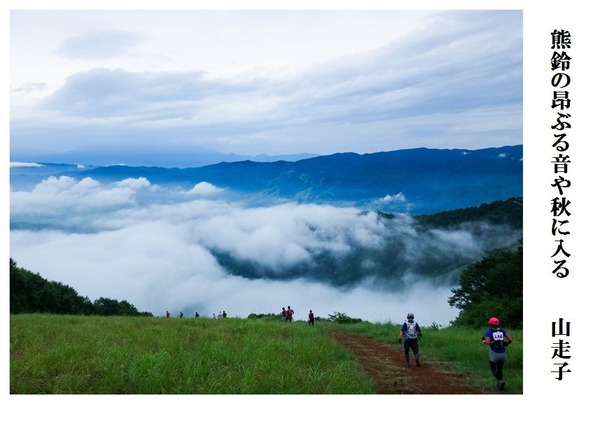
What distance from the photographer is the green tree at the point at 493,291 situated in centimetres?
1680

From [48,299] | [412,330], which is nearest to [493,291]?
[412,330]

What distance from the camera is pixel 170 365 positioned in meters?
8.58

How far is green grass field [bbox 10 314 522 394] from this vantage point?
310 inches

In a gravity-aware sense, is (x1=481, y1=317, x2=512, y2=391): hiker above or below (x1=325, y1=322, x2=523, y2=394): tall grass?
above

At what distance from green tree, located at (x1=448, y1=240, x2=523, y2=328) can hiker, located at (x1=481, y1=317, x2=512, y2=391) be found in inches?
333

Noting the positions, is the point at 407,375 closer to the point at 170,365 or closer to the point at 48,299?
the point at 170,365

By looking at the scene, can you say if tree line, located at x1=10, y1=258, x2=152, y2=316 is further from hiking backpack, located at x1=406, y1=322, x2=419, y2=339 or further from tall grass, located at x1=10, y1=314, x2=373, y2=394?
hiking backpack, located at x1=406, y1=322, x2=419, y2=339

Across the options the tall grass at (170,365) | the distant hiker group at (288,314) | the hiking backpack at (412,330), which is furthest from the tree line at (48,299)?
the hiking backpack at (412,330)

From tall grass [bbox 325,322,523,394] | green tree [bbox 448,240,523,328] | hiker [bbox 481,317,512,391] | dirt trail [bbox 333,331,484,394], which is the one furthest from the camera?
green tree [bbox 448,240,523,328]

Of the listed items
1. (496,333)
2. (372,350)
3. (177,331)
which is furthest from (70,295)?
(496,333)

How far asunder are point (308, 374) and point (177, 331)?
18.2 ft

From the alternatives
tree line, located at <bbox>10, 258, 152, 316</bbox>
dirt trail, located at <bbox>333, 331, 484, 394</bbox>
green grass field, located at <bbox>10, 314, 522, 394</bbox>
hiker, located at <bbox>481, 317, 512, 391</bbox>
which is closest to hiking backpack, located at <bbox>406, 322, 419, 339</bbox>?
dirt trail, located at <bbox>333, 331, 484, 394</bbox>

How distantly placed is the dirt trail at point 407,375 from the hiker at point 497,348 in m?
0.44

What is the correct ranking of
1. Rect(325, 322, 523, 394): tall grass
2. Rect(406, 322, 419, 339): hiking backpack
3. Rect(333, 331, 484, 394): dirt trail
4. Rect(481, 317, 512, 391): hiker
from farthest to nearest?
Rect(406, 322, 419, 339): hiking backpack → Rect(325, 322, 523, 394): tall grass → Rect(333, 331, 484, 394): dirt trail → Rect(481, 317, 512, 391): hiker
